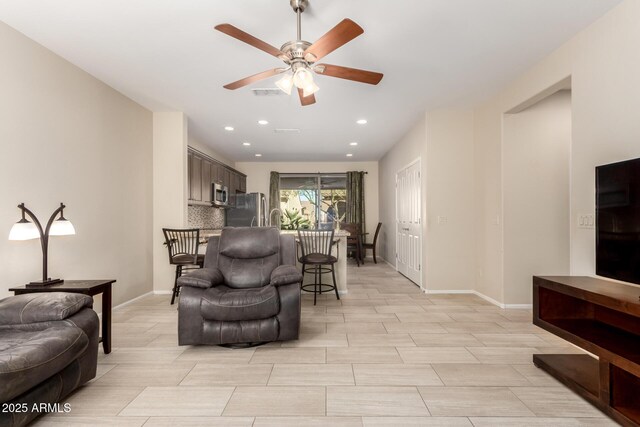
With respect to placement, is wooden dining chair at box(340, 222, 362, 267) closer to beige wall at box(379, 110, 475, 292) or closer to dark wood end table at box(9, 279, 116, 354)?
beige wall at box(379, 110, 475, 292)

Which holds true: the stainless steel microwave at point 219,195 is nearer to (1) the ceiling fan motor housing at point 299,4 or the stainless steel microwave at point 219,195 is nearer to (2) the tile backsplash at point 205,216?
(2) the tile backsplash at point 205,216

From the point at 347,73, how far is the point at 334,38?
0.43 meters

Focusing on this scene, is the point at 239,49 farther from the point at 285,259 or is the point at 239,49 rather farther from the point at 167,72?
the point at 285,259

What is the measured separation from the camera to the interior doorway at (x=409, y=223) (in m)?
4.93

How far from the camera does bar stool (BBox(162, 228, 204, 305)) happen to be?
12.8ft

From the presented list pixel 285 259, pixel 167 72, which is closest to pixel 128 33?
pixel 167 72

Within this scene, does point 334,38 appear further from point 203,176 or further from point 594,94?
point 203,176

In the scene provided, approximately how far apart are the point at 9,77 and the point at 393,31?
119 inches

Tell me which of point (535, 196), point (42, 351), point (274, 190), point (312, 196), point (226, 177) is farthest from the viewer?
point (312, 196)

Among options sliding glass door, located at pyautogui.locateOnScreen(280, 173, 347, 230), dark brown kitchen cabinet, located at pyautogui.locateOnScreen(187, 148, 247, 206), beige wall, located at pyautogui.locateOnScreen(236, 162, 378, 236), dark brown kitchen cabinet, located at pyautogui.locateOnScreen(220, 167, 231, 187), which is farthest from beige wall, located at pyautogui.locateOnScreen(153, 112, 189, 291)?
sliding glass door, located at pyautogui.locateOnScreen(280, 173, 347, 230)

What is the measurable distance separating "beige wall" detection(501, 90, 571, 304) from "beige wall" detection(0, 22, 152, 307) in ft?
14.8

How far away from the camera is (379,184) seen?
8.29 m

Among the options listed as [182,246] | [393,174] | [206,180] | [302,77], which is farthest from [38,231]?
[393,174]

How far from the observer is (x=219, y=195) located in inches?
241
